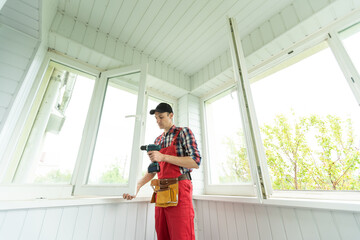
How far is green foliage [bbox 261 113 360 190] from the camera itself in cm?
136

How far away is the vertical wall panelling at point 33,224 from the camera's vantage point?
1.18m

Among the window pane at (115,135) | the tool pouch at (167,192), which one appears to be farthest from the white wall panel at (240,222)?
the window pane at (115,135)

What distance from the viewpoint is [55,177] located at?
171 cm

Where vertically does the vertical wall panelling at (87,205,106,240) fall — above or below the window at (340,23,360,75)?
below

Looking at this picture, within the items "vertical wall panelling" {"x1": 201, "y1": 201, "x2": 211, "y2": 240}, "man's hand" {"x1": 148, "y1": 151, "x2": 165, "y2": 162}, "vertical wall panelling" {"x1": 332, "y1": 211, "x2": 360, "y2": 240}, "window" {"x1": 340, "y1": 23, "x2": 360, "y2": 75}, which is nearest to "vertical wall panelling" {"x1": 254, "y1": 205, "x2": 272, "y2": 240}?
"vertical wall panelling" {"x1": 332, "y1": 211, "x2": 360, "y2": 240}

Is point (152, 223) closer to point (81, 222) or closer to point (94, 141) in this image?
point (81, 222)

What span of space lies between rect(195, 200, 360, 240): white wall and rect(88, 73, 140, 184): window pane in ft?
3.75

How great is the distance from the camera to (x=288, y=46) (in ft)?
6.57

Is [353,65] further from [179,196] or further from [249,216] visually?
[179,196]

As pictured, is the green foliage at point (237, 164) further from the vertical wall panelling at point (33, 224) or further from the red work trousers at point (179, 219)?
the vertical wall panelling at point (33, 224)

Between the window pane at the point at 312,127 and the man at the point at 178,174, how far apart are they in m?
1.03

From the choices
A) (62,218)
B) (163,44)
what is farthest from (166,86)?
(62,218)

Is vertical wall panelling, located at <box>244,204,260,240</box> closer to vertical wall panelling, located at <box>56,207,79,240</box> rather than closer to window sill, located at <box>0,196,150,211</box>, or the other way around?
window sill, located at <box>0,196,150,211</box>

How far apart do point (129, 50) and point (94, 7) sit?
2.14ft
